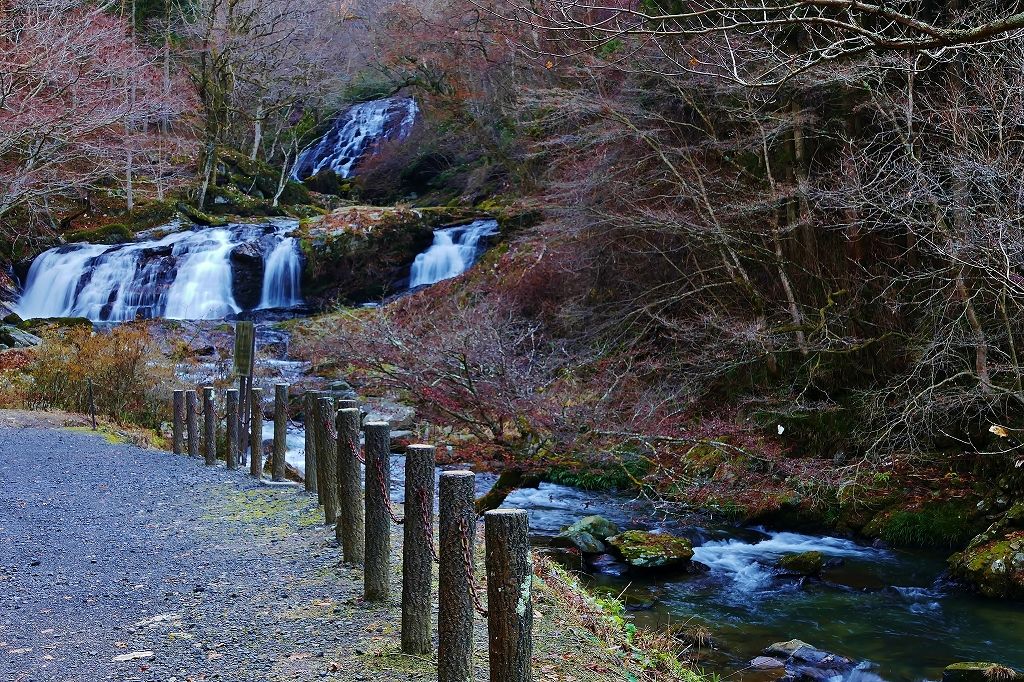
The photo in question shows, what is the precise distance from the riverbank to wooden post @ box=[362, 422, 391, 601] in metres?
0.13

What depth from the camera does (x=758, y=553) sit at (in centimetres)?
959

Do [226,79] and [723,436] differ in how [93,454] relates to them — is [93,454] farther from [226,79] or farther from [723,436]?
[226,79]

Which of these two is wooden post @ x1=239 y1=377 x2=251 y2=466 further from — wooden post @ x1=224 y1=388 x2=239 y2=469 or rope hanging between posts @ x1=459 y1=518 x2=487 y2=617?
rope hanging between posts @ x1=459 y1=518 x2=487 y2=617

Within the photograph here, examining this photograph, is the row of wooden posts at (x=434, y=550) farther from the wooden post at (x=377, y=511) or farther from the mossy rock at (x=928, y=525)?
the mossy rock at (x=928, y=525)

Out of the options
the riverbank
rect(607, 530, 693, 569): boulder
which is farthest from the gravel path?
rect(607, 530, 693, 569): boulder

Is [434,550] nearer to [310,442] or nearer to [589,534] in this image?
[310,442]

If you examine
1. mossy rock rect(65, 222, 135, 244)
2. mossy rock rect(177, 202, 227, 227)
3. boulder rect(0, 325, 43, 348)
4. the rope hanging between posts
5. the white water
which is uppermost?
mossy rock rect(177, 202, 227, 227)

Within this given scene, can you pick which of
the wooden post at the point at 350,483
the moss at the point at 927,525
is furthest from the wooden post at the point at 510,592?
the moss at the point at 927,525

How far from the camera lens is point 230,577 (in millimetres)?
5441

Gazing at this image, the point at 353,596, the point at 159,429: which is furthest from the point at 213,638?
the point at 159,429

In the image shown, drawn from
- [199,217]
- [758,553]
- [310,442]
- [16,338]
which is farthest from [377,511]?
[199,217]

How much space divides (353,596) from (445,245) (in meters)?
19.3

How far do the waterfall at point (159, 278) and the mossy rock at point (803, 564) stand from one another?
55.3 ft

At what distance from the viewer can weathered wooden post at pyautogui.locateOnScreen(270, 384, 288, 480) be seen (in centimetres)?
844
